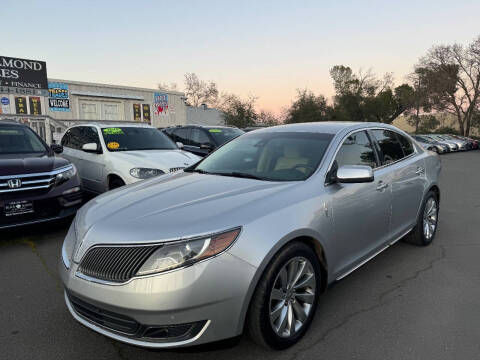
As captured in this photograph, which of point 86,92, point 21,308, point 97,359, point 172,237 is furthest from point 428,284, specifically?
point 86,92

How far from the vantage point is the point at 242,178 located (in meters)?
3.09

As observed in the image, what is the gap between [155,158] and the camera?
6.20m

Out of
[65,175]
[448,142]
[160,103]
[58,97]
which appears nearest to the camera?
[65,175]

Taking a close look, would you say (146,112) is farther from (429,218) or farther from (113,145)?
(429,218)

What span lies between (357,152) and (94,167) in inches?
192

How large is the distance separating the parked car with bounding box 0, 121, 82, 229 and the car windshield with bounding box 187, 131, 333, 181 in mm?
2289

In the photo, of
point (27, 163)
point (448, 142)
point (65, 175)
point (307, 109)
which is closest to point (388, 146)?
point (65, 175)

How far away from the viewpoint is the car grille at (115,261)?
2068 millimetres

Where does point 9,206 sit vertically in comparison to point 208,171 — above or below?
below

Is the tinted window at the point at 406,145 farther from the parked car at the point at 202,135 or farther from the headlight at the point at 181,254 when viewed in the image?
the parked car at the point at 202,135

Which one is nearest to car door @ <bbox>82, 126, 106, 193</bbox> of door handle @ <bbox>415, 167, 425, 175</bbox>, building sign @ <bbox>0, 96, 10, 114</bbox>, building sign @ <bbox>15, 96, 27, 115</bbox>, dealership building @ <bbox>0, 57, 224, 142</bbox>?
door handle @ <bbox>415, 167, 425, 175</bbox>

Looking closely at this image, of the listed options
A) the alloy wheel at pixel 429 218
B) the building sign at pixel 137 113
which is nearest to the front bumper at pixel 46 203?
the alloy wheel at pixel 429 218

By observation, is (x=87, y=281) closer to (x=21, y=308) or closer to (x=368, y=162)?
(x=21, y=308)

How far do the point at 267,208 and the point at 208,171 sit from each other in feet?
4.17
